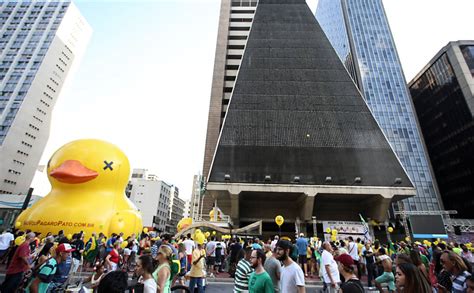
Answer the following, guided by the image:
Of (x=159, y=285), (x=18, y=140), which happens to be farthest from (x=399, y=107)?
(x=18, y=140)

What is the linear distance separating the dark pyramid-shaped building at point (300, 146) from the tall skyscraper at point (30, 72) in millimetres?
54921

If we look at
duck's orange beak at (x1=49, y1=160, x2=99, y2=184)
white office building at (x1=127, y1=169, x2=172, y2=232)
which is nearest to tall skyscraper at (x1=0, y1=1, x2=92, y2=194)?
white office building at (x1=127, y1=169, x2=172, y2=232)

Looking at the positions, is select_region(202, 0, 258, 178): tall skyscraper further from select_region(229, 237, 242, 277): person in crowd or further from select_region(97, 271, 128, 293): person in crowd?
select_region(97, 271, 128, 293): person in crowd

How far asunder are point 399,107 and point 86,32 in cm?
9602

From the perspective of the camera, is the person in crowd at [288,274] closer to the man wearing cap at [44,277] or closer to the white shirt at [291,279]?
the white shirt at [291,279]

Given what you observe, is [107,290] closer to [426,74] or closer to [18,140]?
[18,140]

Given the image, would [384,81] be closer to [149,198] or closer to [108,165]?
[108,165]

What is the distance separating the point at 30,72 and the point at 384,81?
90.4 metres

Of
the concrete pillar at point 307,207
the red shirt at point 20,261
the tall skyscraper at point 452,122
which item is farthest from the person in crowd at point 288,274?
the tall skyscraper at point 452,122

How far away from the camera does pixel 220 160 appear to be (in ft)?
80.2

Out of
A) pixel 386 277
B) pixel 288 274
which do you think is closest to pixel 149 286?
pixel 288 274

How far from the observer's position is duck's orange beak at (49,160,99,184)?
38.7 feet

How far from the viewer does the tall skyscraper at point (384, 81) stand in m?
51.0

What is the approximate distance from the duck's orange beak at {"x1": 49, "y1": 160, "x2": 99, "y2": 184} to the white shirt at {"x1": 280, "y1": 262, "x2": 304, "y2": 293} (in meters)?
12.1
